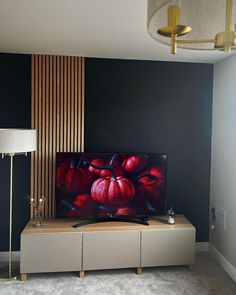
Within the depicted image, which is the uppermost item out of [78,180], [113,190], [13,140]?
[13,140]

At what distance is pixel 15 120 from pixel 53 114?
0.44 metres

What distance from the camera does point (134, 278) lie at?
306cm

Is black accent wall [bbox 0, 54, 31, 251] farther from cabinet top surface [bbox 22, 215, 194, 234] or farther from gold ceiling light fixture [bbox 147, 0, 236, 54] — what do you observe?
gold ceiling light fixture [bbox 147, 0, 236, 54]

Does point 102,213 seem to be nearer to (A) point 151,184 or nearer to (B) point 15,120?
(A) point 151,184

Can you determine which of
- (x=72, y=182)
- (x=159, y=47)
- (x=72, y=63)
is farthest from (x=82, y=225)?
(x=159, y=47)

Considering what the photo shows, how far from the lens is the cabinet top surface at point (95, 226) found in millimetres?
3070

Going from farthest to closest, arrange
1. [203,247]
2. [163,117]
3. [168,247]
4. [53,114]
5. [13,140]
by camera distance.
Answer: [203,247] < [163,117] < [53,114] < [168,247] < [13,140]

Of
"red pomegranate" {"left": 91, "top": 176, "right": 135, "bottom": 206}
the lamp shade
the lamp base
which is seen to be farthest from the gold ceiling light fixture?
the lamp base

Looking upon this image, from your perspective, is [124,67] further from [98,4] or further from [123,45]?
[98,4]

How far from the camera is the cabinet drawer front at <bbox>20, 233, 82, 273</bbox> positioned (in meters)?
2.97

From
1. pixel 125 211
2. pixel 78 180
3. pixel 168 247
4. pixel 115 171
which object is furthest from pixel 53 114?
pixel 168 247

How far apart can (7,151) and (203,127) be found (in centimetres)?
232

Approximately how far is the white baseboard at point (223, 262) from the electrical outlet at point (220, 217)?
333mm

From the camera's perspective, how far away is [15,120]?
3359 millimetres
